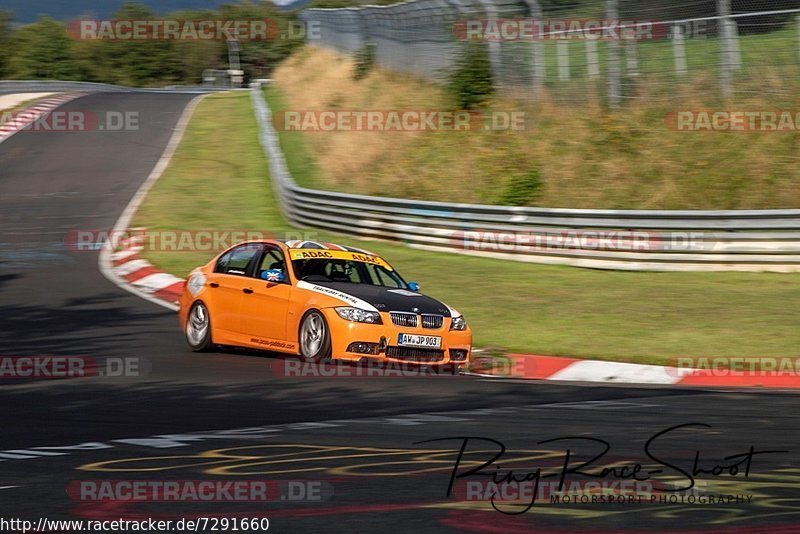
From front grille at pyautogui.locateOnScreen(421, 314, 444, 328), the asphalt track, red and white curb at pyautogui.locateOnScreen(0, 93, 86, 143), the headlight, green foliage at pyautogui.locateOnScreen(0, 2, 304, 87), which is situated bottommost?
the asphalt track

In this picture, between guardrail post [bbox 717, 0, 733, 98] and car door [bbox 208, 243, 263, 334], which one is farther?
guardrail post [bbox 717, 0, 733, 98]

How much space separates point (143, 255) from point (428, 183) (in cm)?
641

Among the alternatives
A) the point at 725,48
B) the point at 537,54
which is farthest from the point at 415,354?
the point at 537,54

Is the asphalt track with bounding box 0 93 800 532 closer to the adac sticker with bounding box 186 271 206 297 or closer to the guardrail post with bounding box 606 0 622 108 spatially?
the adac sticker with bounding box 186 271 206 297

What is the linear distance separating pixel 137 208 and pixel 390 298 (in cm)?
1546

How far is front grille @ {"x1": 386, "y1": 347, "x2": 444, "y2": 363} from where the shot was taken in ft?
39.9

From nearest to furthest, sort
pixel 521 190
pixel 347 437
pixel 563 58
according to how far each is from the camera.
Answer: pixel 347 437 → pixel 521 190 → pixel 563 58

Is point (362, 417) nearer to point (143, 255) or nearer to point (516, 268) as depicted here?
point (516, 268)

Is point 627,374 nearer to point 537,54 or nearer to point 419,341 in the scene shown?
point 419,341

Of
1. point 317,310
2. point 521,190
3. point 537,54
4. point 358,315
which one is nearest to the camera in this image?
point 358,315

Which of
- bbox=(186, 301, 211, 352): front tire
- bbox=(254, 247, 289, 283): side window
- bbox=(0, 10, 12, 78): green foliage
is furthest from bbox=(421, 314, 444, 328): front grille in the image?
bbox=(0, 10, 12, 78): green foliage

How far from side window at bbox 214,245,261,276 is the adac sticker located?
203 mm

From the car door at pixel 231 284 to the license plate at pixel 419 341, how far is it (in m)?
1.94

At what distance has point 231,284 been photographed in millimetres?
13445
